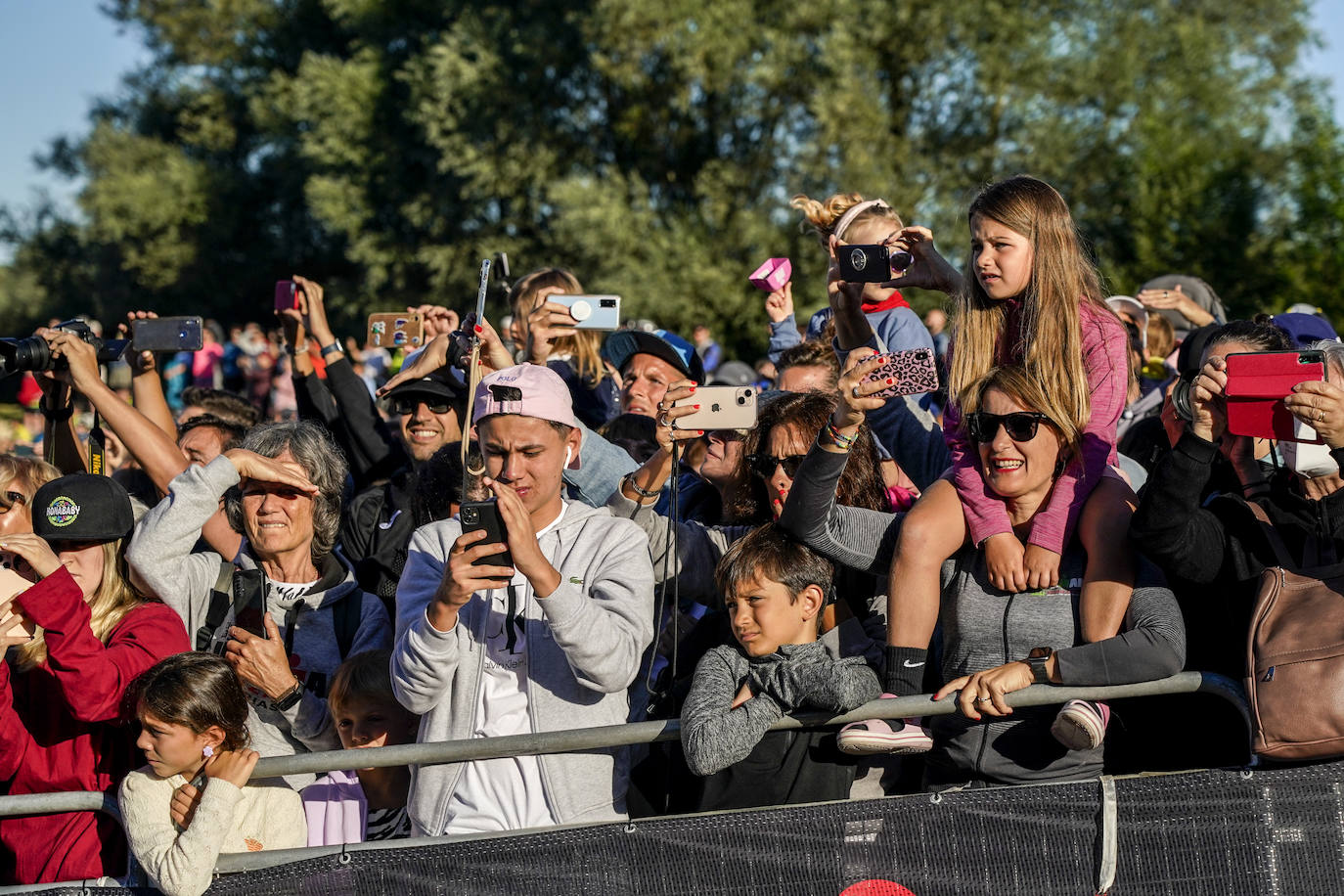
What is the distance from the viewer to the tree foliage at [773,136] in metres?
21.1

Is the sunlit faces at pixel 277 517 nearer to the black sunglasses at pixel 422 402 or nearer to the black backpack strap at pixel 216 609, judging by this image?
the black backpack strap at pixel 216 609

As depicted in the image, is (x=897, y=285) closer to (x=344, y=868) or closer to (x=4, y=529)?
(x=344, y=868)

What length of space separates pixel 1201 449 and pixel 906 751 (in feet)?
3.33

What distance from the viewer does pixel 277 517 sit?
13.7ft

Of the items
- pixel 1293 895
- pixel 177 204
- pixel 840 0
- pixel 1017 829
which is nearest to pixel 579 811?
pixel 1017 829

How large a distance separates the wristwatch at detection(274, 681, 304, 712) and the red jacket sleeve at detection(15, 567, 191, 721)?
36cm

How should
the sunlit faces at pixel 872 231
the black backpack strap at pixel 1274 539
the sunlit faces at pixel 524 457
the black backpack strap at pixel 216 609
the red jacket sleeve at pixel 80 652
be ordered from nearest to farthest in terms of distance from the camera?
the black backpack strap at pixel 1274 539 → the red jacket sleeve at pixel 80 652 → the sunlit faces at pixel 524 457 → the black backpack strap at pixel 216 609 → the sunlit faces at pixel 872 231

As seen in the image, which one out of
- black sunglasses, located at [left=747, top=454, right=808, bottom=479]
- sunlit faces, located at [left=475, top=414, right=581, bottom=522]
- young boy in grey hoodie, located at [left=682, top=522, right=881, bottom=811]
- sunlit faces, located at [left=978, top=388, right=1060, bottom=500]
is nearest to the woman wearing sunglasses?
sunlit faces, located at [left=978, top=388, right=1060, bottom=500]

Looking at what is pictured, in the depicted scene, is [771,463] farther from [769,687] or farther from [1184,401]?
[1184,401]

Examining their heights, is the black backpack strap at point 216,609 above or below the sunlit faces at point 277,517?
below

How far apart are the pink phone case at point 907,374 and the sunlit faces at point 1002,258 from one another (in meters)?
0.37

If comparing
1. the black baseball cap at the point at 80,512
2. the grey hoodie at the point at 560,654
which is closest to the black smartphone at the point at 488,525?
the grey hoodie at the point at 560,654

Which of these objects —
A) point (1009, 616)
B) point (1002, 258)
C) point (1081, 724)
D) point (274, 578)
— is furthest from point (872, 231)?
point (274, 578)

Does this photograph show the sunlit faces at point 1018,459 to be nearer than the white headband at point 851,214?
Yes
